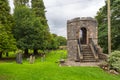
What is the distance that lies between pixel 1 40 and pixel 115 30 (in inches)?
669

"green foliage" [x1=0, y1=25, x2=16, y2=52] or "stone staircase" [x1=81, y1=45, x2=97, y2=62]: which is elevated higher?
"green foliage" [x1=0, y1=25, x2=16, y2=52]

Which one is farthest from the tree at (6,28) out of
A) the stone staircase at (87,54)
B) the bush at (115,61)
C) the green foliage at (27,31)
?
the bush at (115,61)

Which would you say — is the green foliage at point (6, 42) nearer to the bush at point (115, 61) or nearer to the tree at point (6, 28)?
the tree at point (6, 28)

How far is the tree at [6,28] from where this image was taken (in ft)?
111

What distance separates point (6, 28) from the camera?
35812 mm

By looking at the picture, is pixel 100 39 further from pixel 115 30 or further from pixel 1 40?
pixel 1 40

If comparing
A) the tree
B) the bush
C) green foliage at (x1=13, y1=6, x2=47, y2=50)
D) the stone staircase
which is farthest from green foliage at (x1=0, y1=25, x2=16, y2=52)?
the bush

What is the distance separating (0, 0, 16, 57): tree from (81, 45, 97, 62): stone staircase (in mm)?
14073

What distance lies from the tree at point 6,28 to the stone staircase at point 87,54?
46.2ft

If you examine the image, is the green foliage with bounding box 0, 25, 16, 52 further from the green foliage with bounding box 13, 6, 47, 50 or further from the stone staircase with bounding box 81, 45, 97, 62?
the stone staircase with bounding box 81, 45, 97, 62

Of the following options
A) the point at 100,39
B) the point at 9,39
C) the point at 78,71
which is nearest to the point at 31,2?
the point at 9,39

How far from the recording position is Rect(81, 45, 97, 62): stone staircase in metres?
21.9

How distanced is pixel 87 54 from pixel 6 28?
1757 cm

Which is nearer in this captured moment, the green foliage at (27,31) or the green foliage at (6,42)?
the green foliage at (6,42)
